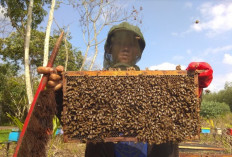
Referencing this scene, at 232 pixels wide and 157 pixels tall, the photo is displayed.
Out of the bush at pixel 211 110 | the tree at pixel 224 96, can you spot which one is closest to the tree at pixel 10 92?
the bush at pixel 211 110

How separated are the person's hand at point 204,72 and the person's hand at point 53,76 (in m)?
1.62

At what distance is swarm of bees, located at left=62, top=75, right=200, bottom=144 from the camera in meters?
2.28

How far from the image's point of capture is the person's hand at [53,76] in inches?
90.0

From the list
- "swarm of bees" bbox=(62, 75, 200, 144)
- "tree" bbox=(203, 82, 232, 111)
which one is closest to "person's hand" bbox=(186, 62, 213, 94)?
"swarm of bees" bbox=(62, 75, 200, 144)

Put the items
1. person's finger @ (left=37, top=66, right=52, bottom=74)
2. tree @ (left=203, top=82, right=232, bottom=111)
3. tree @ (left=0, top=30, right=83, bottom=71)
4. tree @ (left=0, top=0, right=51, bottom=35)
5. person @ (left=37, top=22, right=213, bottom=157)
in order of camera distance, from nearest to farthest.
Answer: person's finger @ (left=37, top=66, right=52, bottom=74) → person @ (left=37, top=22, right=213, bottom=157) → tree @ (left=0, top=0, right=51, bottom=35) → tree @ (left=0, top=30, right=83, bottom=71) → tree @ (left=203, top=82, right=232, bottom=111)

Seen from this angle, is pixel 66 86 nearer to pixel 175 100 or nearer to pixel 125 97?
pixel 125 97

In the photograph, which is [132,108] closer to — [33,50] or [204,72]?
[204,72]

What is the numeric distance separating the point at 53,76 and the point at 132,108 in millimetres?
1034

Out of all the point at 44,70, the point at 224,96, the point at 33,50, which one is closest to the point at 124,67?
the point at 44,70

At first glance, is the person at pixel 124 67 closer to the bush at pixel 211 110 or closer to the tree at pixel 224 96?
the bush at pixel 211 110

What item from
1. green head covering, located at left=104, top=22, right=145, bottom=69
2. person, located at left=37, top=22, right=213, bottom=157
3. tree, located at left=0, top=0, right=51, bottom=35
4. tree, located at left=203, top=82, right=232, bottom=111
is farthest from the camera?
tree, located at left=203, top=82, right=232, bottom=111

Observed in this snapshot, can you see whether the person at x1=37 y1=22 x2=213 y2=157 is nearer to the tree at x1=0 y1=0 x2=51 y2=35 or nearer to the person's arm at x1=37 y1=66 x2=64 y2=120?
the person's arm at x1=37 y1=66 x2=64 y2=120

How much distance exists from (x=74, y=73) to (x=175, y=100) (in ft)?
4.20

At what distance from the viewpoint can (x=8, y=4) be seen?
13469 mm
